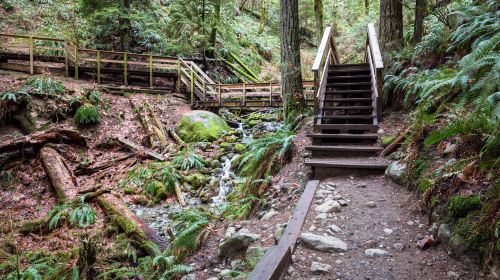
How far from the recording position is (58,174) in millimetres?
7914

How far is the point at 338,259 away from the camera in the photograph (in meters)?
3.03

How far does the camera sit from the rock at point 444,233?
9.70 ft

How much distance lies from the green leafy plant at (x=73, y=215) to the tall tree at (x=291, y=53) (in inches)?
189

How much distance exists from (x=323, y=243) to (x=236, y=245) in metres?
1.04

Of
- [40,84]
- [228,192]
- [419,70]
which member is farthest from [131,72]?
[419,70]

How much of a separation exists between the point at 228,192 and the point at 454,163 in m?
5.53

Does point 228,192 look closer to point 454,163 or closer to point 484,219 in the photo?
point 454,163

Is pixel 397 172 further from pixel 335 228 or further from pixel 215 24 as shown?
pixel 215 24

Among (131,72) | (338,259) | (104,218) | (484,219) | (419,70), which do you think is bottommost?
(104,218)

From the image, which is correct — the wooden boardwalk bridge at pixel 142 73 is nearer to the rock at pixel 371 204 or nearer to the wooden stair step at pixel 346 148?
the wooden stair step at pixel 346 148

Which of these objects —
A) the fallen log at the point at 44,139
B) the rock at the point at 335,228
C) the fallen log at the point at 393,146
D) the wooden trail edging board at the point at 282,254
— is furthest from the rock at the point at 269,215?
the fallen log at the point at 44,139

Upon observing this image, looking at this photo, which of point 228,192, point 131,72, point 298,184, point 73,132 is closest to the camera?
point 298,184

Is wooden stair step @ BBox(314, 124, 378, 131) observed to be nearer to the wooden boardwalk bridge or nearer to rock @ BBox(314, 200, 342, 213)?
rock @ BBox(314, 200, 342, 213)

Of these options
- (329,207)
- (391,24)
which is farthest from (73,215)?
(391,24)
